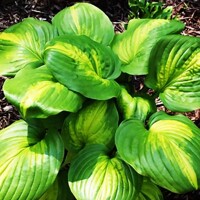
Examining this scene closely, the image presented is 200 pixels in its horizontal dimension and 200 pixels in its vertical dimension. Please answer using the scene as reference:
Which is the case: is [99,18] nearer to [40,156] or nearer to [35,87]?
[35,87]

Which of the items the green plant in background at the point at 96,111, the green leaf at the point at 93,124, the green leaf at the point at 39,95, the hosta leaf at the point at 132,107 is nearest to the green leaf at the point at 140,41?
the green plant in background at the point at 96,111

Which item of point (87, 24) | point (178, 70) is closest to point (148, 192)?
point (178, 70)

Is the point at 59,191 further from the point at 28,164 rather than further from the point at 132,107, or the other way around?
the point at 132,107

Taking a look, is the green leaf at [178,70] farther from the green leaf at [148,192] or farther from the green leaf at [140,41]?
the green leaf at [148,192]

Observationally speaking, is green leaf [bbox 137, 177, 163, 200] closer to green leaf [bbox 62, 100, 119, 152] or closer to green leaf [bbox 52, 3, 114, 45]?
green leaf [bbox 62, 100, 119, 152]

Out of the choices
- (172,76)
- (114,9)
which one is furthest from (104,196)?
(114,9)

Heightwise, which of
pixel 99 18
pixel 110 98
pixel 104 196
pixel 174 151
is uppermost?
pixel 99 18
